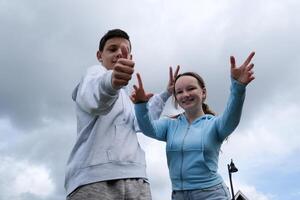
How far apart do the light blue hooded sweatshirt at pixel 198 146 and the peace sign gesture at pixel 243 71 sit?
12cm

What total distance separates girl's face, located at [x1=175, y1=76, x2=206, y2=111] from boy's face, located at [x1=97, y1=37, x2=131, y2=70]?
0.80 meters

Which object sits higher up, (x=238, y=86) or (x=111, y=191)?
(x=238, y=86)

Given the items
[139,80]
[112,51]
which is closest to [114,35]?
[112,51]

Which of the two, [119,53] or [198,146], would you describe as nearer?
[119,53]

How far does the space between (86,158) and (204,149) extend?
4.08 feet

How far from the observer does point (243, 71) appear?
11.0 feet

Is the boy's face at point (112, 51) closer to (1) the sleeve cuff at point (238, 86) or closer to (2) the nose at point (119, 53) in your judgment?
Answer: (2) the nose at point (119, 53)

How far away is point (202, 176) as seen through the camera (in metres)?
3.65

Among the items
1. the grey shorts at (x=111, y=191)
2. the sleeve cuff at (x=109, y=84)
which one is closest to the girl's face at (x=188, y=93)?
the grey shorts at (x=111, y=191)

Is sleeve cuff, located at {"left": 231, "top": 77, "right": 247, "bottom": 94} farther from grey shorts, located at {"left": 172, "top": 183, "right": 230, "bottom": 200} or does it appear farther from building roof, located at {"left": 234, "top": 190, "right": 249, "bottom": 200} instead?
building roof, located at {"left": 234, "top": 190, "right": 249, "bottom": 200}

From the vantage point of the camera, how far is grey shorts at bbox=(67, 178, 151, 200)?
2711mm

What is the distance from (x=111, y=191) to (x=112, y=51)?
44.6 inches

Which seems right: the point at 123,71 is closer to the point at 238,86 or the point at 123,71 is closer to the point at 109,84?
the point at 109,84

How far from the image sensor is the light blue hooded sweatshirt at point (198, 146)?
11.5ft
